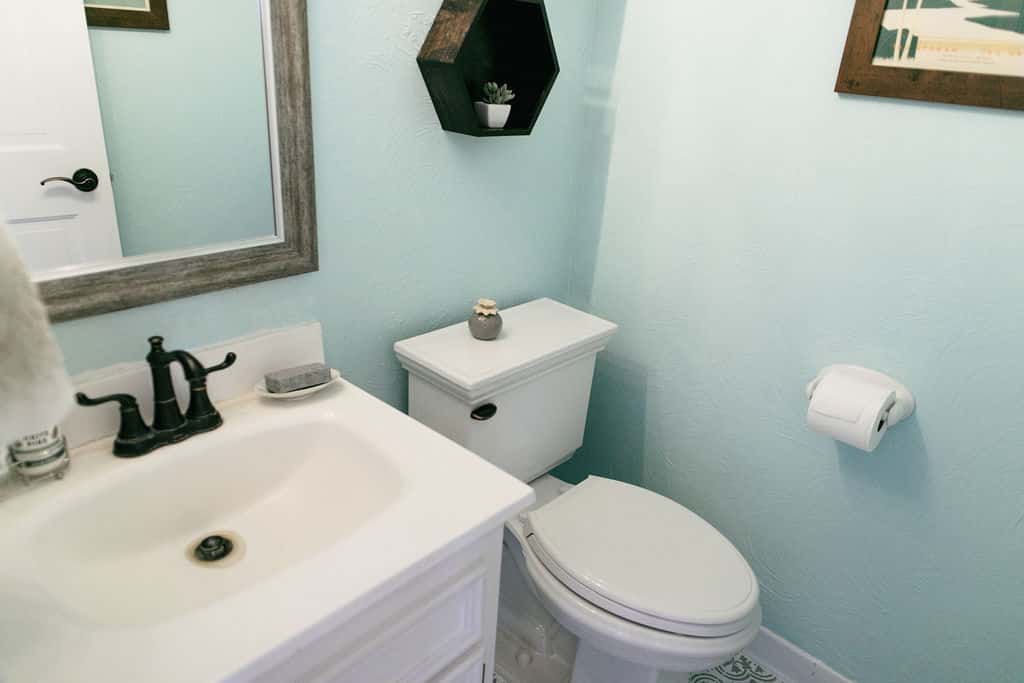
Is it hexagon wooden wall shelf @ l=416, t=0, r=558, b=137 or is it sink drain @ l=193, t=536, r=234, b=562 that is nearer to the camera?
sink drain @ l=193, t=536, r=234, b=562

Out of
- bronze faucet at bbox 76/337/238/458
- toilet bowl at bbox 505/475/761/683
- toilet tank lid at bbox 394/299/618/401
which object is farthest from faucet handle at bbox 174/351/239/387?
toilet bowl at bbox 505/475/761/683

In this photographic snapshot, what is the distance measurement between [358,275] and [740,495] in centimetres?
97

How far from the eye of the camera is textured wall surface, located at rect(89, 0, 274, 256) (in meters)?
0.82

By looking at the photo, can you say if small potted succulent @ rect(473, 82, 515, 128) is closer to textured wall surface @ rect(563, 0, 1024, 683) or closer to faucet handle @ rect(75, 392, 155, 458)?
textured wall surface @ rect(563, 0, 1024, 683)

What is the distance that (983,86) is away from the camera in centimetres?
100

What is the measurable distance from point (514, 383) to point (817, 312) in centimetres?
60

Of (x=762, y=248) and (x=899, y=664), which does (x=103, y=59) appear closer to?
(x=762, y=248)

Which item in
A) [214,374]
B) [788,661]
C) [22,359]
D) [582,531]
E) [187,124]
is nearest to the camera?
[22,359]

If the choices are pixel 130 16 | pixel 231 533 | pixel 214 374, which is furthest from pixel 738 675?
pixel 130 16

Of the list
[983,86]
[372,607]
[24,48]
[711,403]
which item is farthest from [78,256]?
[983,86]

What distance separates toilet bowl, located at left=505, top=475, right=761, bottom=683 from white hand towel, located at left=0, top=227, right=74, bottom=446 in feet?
2.95

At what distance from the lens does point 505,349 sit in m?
1.27

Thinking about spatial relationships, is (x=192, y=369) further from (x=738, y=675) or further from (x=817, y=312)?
(x=738, y=675)

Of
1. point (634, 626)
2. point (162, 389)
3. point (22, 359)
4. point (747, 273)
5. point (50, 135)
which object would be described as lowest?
point (634, 626)
